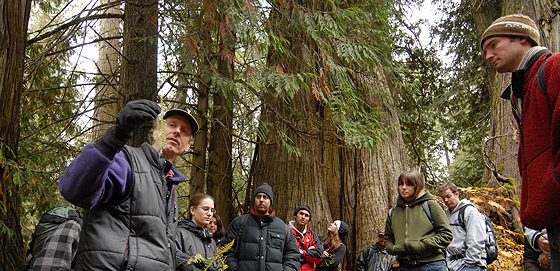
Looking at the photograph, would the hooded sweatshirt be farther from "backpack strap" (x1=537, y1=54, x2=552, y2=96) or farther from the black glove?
the black glove

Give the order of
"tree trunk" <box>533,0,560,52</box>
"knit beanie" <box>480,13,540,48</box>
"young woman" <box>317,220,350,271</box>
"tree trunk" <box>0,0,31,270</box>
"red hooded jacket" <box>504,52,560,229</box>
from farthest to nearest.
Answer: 1. "tree trunk" <box>533,0,560,52</box>
2. "young woman" <box>317,220,350,271</box>
3. "tree trunk" <box>0,0,31,270</box>
4. "knit beanie" <box>480,13,540,48</box>
5. "red hooded jacket" <box>504,52,560,229</box>

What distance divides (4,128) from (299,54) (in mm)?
3647

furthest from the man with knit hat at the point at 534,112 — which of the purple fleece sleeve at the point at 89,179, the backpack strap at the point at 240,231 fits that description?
the backpack strap at the point at 240,231

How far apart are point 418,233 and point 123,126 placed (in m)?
3.84

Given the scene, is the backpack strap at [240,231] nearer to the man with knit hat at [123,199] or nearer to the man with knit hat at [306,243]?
the man with knit hat at [306,243]

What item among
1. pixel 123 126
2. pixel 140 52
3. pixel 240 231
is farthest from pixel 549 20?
pixel 123 126

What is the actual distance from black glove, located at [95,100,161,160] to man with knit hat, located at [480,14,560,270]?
1.66m

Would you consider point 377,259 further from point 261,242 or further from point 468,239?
point 261,242

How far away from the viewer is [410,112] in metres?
10.9

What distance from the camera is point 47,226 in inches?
148

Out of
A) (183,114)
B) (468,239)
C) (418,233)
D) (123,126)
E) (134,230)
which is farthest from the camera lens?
(468,239)

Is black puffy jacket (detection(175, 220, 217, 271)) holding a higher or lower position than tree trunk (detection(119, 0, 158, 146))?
lower

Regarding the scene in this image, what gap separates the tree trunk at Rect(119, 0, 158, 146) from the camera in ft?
17.6

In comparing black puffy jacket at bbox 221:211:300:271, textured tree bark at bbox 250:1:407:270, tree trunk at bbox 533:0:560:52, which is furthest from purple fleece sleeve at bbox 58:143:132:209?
tree trunk at bbox 533:0:560:52
